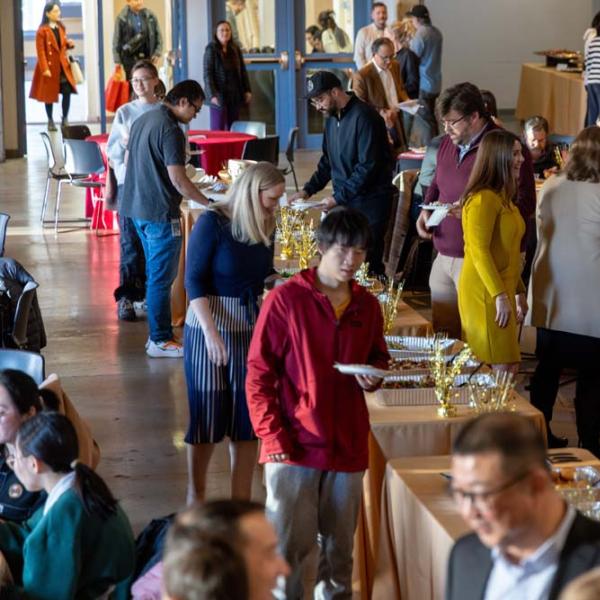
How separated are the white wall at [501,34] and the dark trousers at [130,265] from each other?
12.9 meters

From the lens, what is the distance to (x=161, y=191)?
276 inches

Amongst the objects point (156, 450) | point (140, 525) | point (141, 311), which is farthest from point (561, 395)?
point (141, 311)

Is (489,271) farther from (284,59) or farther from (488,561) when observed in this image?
(284,59)

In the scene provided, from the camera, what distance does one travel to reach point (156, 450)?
237 inches

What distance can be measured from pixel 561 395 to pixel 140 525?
2.47m

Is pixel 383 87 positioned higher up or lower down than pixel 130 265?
higher up

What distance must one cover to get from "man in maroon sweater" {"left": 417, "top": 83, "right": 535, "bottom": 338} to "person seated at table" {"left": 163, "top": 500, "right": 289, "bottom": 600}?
136 inches

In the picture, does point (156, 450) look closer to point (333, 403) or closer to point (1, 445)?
point (1, 445)

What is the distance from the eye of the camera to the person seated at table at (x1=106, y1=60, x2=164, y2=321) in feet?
26.4

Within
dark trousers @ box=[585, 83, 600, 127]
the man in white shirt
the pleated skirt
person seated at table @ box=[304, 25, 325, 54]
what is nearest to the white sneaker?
the pleated skirt

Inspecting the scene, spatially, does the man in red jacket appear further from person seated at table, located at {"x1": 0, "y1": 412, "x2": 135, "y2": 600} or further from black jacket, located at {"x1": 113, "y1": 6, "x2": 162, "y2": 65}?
black jacket, located at {"x1": 113, "y1": 6, "x2": 162, "y2": 65}

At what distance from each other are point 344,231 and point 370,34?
11690 millimetres

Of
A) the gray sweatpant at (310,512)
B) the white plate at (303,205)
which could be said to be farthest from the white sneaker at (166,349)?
the gray sweatpant at (310,512)

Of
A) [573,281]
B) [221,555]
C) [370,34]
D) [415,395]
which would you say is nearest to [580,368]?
[573,281]
